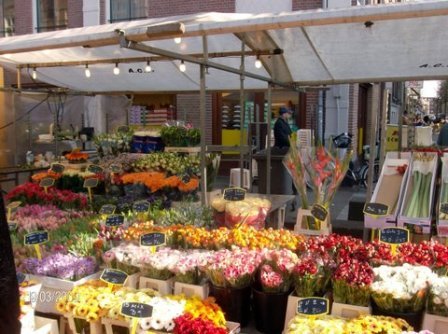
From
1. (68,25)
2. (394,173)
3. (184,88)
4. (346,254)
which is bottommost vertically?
(346,254)

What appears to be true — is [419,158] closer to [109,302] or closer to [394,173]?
[394,173]

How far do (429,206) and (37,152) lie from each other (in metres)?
7.25

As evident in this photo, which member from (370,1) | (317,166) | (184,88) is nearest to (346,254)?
(317,166)

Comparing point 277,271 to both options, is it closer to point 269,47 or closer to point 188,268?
point 188,268

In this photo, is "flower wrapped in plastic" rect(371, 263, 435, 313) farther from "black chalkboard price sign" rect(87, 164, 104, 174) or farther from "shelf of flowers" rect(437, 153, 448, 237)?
"black chalkboard price sign" rect(87, 164, 104, 174)

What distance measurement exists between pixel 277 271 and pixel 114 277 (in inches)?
37.3

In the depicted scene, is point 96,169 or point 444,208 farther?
point 96,169

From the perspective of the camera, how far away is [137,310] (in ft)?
7.79

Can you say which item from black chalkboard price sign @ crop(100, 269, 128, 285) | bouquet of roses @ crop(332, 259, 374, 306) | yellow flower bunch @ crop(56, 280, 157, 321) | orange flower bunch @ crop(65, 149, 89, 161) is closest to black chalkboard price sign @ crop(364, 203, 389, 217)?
bouquet of roses @ crop(332, 259, 374, 306)

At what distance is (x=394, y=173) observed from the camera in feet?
13.9

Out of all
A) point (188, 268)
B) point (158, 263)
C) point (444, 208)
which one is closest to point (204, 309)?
point (188, 268)

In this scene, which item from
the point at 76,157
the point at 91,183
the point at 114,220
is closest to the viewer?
the point at 114,220

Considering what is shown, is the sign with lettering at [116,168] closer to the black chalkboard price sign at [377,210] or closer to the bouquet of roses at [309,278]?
the black chalkboard price sign at [377,210]

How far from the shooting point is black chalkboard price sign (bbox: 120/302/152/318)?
2.36 metres
